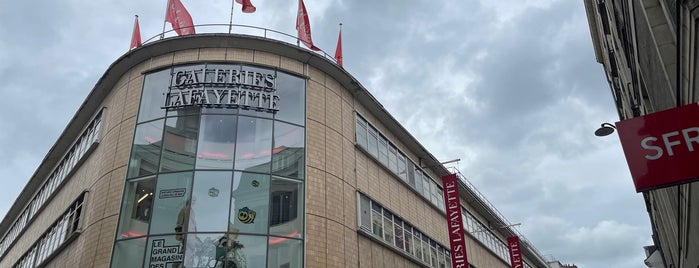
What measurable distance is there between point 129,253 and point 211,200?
2.94 metres

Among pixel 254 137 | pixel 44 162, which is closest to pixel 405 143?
pixel 254 137

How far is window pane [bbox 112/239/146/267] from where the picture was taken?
53.8ft

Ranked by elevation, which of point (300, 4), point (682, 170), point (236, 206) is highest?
point (300, 4)

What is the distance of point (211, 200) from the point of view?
678 inches

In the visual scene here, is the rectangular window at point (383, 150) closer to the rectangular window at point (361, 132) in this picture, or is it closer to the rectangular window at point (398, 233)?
the rectangular window at point (361, 132)

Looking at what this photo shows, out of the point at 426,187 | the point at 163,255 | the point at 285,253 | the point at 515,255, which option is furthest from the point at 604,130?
the point at 515,255

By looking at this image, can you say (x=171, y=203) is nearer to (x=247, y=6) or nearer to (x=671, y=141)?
(x=247, y=6)

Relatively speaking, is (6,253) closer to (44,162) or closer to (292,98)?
(44,162)

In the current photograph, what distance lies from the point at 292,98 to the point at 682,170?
51.8 feet

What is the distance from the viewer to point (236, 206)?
680 inches

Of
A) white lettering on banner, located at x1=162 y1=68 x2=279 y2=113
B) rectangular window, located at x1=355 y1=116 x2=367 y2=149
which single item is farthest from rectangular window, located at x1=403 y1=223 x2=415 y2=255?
white lettering on banner, located at x1=162 y1=68 x2=279 y2=113

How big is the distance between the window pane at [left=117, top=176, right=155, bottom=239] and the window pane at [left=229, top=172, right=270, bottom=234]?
9.04 feet

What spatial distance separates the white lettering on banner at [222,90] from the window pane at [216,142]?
590 millimetres

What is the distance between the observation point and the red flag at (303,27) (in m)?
22.5
